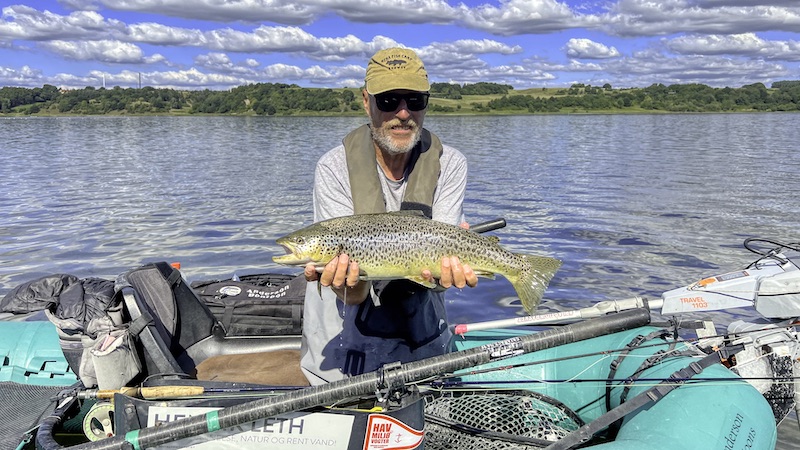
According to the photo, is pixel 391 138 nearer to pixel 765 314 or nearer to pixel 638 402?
pixel 638 402

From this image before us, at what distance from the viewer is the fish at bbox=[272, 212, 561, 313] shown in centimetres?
384

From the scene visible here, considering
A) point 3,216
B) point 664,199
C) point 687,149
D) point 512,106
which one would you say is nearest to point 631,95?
point 512,106

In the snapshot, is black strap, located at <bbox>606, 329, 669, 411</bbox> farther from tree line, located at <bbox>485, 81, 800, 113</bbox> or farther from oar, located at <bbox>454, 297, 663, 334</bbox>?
tree line, located at <bbox>485, 81, 800, 113</bbox>

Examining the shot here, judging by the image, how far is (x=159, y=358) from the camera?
14.5 feet

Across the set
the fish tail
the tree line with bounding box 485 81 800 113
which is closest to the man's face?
the fish tail

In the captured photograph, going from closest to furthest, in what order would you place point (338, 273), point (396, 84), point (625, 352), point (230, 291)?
1. point (338, 273)
2. point (396, 84)
3. point (625, 352)
4. point (230, 291)

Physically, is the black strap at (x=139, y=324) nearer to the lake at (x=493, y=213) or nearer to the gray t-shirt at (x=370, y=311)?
the gray t-shirt at (x=370, y=311)

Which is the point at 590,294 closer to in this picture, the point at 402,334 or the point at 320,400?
the point at 402,334

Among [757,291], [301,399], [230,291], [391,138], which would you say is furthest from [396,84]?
[757,291]

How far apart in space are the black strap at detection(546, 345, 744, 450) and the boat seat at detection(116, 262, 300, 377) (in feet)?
8.35

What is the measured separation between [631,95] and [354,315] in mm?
145540

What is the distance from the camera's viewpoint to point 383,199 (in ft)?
14.2

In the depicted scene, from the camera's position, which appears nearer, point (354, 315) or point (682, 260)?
point (354, 315)

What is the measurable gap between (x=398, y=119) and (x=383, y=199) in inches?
20.9
